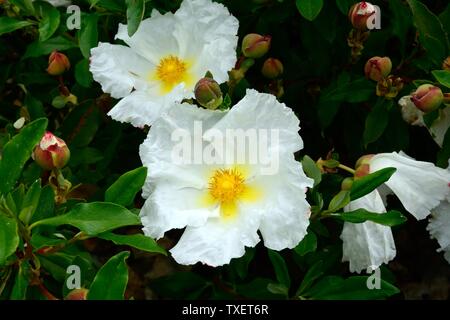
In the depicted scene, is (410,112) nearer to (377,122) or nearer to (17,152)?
(377,122)

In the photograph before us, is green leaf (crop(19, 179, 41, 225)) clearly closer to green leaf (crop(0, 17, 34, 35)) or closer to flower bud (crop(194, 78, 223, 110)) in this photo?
flower bud (crop(194, 78, 223, 110))

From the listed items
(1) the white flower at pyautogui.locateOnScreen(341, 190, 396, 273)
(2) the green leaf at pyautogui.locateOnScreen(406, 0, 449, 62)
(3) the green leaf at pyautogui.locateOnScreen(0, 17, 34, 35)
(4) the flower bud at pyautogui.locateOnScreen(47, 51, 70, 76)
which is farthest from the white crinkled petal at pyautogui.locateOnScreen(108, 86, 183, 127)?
(2) the green leaf at pyautogui.locateOnScreen(406, 0, 449, 62)

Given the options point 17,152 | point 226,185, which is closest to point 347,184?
point 226,185

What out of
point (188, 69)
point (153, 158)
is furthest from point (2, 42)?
point (153, 158)

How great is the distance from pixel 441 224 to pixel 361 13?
1.71 feet

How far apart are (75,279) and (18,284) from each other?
0.12 metres

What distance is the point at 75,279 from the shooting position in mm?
1604

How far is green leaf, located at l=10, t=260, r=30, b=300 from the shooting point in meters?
1.54

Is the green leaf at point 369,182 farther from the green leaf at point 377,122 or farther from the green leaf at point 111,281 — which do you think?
the green leaf at point 111,281

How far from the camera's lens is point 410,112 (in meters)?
1.83

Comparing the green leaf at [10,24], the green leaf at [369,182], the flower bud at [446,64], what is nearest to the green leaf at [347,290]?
the green leaf at [369,182]

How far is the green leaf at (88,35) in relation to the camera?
1.88 meters

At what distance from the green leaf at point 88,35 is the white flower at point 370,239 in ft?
2.38

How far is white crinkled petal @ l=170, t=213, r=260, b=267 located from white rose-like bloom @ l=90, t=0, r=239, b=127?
1.04ft
